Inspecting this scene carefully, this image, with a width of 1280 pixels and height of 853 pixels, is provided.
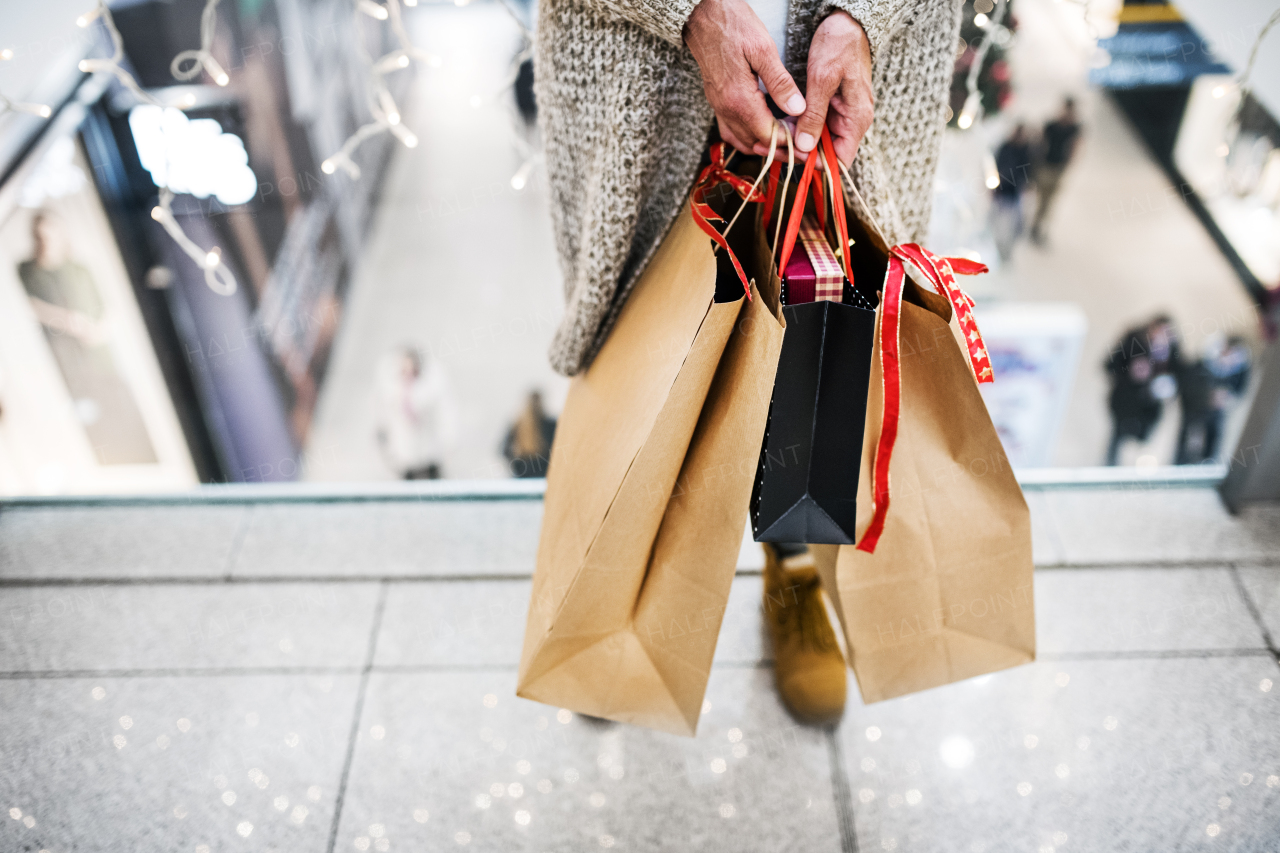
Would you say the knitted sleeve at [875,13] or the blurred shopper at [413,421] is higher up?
the knitted sleeve at [875,13]

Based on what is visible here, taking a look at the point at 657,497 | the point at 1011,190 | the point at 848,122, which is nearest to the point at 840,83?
the point at 848,122

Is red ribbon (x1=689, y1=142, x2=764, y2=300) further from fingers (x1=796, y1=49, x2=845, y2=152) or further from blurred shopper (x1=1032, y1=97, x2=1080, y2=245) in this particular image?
blurred shopper (x1=1032, y1=97, x2=1080, y2=245)

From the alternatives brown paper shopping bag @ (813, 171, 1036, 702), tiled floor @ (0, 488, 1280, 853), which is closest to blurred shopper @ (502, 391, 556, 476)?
tiled floor @ (0, 488, 1280, 853)

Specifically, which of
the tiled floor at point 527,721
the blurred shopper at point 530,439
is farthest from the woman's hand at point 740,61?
the blurred shopper at point 530,439

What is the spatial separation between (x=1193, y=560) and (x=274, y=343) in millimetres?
2824

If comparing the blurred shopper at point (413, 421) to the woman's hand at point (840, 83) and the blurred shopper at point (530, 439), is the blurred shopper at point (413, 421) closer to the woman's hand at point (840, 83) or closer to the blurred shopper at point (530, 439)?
the blurred shopper at point (530, 439)

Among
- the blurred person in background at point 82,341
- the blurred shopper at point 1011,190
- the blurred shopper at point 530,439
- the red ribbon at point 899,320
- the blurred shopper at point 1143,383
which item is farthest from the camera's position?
the blurred shopper at point 1011,190

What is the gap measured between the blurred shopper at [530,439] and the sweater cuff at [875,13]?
1.67 meters

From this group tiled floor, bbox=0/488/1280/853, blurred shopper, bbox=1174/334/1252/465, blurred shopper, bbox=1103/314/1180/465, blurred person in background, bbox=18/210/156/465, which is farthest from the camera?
blurred shopper, bbox=1103/314/1180/465

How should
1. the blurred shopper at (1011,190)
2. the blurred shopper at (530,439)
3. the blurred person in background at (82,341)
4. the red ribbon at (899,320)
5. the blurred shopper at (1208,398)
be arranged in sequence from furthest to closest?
1. the blurred shopper at (1011,190)
2. the blurred shopper at (530,439)
3. the blurred shopper at (1208,398)
4. the blurred person in background at (82,341)
5. the red ribbon at (899,320)

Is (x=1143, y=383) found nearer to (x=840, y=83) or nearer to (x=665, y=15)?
(x=840, y=83)

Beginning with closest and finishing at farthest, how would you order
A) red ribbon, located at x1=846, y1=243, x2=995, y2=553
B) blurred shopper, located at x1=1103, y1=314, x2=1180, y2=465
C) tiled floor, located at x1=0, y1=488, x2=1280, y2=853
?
red ribbon, located at x1=846, y1=243, x2=995, y2=553, tiled floor, located at x1=0, y1=488, x2=1280, y2=853, blurred shopper, located at x1=1103, y1=314, x2=1180, y2=465

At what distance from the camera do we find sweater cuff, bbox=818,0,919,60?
1.91ft

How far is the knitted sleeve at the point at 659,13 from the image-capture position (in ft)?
1.90
